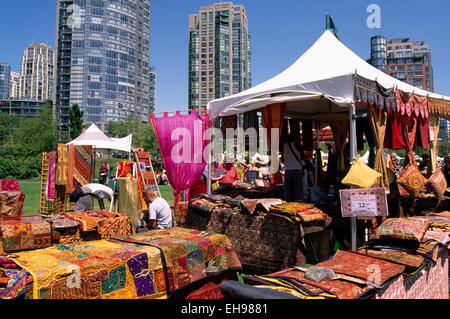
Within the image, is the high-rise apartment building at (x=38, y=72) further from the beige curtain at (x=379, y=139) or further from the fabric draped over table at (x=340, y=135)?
the beige curtain at (x=379, y=139)

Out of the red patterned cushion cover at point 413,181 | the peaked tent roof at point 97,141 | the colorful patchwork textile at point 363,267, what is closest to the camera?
the colorful patchwork textile at point 363,267

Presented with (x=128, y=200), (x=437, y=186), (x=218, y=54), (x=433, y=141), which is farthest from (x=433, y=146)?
(x=218, y=54)

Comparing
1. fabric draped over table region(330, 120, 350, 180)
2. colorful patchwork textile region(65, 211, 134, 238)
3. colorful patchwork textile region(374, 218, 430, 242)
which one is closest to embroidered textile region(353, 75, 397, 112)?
colorful patchwork textile region(374, 218, 430, 242)

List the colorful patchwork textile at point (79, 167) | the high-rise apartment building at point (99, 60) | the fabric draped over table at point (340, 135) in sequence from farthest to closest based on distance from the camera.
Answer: the high-rise apartment building at point (99, 60) → the fabric draped over table at point (340, 135) → the colorful patchwork textile at point (79, 167)

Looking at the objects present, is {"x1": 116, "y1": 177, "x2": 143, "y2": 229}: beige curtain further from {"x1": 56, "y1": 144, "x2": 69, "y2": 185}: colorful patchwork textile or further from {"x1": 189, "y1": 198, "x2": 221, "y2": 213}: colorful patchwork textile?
{"x1": 189, "y1": 198, "x2": 221, "y2": 213}: colorful patchwork textile

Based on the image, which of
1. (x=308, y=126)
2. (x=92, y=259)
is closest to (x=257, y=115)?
(x=308, y=126)

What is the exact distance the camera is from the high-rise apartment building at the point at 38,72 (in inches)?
5595

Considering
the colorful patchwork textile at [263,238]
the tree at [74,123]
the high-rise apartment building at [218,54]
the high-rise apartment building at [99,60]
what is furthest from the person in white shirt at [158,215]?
the high-rise apartment building at [218,54]

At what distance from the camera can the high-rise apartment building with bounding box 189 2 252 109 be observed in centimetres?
11138

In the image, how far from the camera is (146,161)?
29.4 ft

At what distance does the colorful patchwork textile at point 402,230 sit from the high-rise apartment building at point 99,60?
78.1 meters

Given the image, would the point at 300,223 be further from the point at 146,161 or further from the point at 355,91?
the point at 146,161

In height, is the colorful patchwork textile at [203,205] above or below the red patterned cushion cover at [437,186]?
below

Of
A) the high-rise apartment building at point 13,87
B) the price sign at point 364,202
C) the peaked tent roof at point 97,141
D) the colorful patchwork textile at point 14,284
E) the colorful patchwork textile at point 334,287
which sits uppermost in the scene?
the high-rise apartment building at point 13,87
